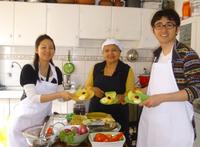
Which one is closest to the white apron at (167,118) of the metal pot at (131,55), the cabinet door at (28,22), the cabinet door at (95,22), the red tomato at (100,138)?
the red tomato at (100,138)

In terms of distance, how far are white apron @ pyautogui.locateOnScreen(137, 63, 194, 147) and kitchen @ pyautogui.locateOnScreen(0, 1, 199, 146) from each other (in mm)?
1899

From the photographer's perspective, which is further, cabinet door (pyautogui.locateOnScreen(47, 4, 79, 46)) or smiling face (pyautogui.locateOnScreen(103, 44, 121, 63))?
cabinet door (pyautogui.locateOnScreen(47, 4, 79, 46))

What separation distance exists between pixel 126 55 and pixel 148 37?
46 cm

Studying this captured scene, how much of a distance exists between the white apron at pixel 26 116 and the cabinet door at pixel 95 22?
5.81 ft

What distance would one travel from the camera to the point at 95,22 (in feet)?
12.1

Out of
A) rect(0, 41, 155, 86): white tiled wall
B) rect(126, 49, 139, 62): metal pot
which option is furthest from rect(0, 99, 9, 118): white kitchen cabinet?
rect(126, 49, 139, 62): metal pot

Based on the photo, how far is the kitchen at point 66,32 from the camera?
353 cm

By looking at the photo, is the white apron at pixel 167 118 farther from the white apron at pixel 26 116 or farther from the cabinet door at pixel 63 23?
the cabinet door at pixel 63 23

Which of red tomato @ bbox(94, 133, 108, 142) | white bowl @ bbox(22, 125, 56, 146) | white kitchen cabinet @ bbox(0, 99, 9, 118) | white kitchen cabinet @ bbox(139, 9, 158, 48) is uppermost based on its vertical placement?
white kitchen cabinet @ bbox(139, 9, 158, 48)

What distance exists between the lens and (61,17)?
3.62 meters

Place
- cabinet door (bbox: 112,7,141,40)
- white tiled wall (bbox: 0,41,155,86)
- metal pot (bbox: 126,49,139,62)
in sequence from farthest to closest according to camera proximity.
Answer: metal pot (bbox: 126,49,139,62) → white tiled wall (bbox: 0,41,155,86) → cabinet door (bbox: 112,7,141,40)

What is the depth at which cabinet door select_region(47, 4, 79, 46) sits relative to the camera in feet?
11.8

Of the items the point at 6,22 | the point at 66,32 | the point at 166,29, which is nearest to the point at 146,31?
the point at 66,32

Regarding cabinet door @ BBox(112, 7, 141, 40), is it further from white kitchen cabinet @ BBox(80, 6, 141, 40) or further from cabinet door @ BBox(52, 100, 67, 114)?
cabinet door @ BBox(52, 100, 67, 114)
